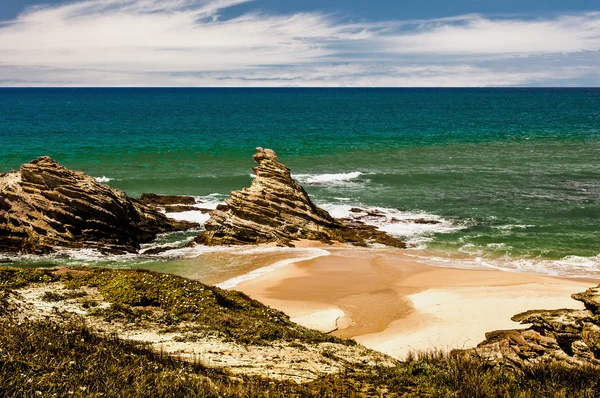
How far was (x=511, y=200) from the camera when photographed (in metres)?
40.1

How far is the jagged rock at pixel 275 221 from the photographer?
2942 cm

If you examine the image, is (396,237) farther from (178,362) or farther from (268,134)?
(268,134)

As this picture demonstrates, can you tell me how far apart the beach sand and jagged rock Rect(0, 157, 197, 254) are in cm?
1043

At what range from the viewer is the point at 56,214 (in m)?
27.9

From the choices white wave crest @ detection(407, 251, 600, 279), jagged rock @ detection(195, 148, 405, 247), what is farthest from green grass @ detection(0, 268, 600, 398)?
jagged rock @ detection(195, 148, 405, 247)

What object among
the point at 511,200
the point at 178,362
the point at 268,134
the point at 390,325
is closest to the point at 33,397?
the point at 178,362

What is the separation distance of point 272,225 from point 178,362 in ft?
71.3

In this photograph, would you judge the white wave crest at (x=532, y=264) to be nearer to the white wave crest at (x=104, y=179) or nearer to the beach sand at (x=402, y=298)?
the beach sand at (x=402, y=298)

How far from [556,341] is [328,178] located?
39.4m

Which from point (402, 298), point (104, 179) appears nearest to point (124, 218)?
point (402, 298)

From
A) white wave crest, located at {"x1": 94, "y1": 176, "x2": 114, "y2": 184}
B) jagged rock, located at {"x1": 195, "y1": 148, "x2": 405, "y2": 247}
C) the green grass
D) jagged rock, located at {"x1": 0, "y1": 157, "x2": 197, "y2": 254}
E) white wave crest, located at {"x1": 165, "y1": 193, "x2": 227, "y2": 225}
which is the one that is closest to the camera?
the green grass

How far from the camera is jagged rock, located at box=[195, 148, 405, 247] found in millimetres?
29422

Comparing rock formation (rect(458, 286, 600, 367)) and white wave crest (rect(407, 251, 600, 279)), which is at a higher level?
rock formation (rect(458, 286, 600, 367))

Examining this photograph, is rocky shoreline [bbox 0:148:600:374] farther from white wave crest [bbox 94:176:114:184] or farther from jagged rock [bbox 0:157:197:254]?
white wave crest [bbox 94:176:114:184]
